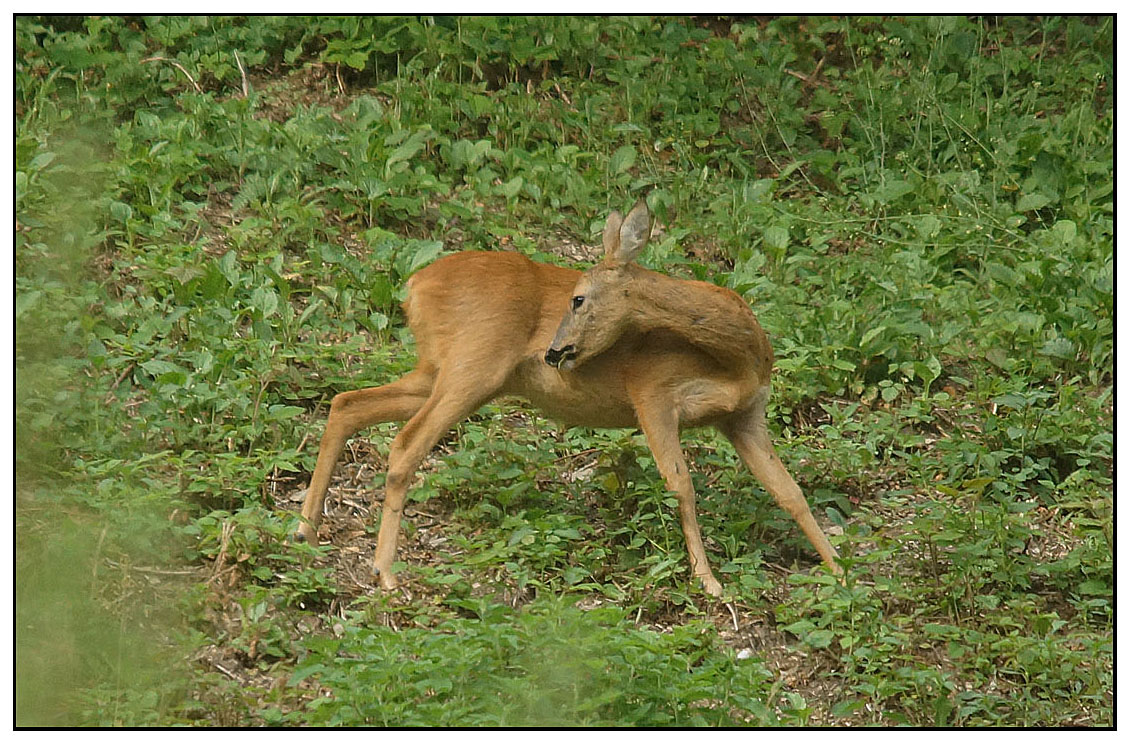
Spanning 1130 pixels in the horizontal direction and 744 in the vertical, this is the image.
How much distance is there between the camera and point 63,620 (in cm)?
512

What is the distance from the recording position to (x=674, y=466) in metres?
6.47

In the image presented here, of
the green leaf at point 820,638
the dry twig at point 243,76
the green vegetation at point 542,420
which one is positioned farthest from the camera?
the dry twig at point 243,76

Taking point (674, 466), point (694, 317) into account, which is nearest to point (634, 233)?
point (694, 317)

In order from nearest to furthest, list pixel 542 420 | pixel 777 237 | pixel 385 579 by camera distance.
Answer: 1. pixel 385 579
2. pixel 542 420
3. pixel 777 237

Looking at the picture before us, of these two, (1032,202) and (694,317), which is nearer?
(694,317)

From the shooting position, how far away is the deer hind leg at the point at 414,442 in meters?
6.39

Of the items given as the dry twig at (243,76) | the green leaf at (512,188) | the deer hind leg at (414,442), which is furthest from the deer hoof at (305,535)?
the dry twig at (243,76)

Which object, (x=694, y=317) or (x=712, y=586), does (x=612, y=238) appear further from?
(x=712, y=586)

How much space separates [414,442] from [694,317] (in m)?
1.32

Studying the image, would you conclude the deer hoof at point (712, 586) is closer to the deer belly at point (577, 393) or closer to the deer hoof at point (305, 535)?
the deer belly at point (577, 393)

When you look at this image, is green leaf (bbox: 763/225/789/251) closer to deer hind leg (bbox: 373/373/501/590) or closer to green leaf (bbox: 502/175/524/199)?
green leaf (bbox: 502/175/524/199)

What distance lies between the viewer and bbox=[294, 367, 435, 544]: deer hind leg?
6582 millimetres

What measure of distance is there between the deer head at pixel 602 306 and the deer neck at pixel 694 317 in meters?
0.07

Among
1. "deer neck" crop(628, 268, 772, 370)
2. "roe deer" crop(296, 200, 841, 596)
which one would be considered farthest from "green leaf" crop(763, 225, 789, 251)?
"deer neck" crop(628, 268, 772, 370)
